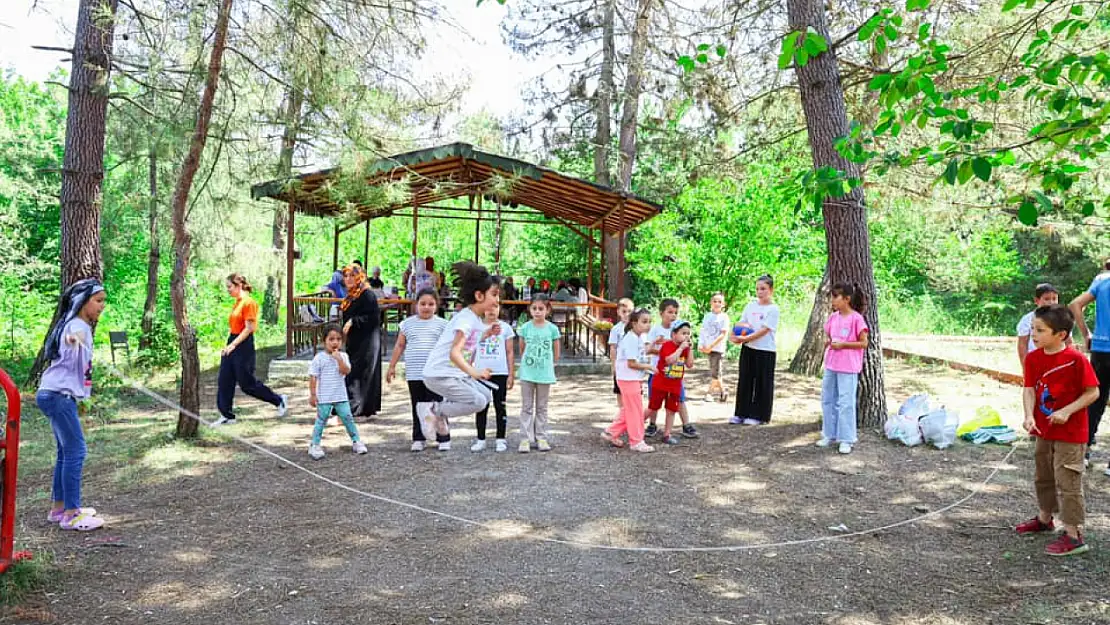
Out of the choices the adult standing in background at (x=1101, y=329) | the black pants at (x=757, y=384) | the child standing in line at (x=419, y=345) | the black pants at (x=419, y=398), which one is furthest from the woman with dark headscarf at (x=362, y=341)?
the adult standing in background at (x=1101, y=329)

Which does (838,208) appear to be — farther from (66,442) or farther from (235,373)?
(66,442)

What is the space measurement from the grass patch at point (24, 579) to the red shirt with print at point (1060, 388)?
212 inches

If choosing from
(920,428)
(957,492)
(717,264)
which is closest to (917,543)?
(957,492)

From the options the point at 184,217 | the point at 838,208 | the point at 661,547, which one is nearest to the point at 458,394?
the point at 661,547

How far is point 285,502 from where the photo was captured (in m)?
5.48

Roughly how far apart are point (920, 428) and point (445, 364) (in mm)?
4456

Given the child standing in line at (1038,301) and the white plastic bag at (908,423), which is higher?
the child standing in line at (1038,301)

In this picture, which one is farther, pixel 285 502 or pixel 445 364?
pixel 445 364

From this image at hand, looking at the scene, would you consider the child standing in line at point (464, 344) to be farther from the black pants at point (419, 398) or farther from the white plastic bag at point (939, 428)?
the white plastic bag at point (939, 428)

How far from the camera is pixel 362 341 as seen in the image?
8109mm

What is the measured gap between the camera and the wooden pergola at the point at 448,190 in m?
9.03

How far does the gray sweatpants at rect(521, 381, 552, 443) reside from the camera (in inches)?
273

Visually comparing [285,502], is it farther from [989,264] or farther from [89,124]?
[989,264]

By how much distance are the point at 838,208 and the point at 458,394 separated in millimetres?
4568
